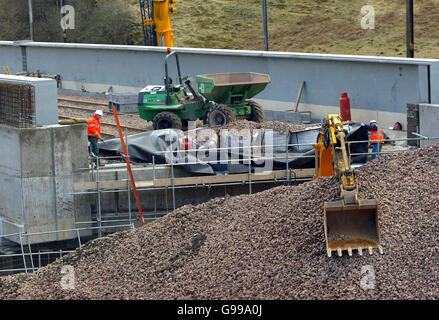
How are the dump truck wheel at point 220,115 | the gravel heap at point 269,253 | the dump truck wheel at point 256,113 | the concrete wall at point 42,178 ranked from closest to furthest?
the gravel heap at point 269,253, the concrete wall at point 42,178, the dump truck wheel at point 220,115, the dump truck wheel at point 256,113

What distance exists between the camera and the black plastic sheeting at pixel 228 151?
1803cm

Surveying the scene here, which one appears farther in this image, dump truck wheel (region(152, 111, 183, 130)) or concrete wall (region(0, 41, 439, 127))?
dump truck wheel (region(152, 111, 183, 130))

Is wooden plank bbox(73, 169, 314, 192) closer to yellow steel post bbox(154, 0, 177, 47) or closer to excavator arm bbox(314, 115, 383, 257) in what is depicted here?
excavator arm bbox(314, 115, 383, 257)

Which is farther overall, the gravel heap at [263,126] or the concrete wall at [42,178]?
the gravel heap at [263,126]

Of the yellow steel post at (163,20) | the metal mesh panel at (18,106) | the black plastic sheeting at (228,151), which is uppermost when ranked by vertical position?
the yellow steel post at (163,20)

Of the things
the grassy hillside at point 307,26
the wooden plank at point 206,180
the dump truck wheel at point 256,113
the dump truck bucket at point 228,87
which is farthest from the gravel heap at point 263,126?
the grassy hillside at point 307,26

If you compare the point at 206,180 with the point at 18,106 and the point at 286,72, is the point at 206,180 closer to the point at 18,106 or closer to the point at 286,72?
the point at 18,106

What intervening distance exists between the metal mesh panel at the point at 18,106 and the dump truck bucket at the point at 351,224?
7716 millimetres

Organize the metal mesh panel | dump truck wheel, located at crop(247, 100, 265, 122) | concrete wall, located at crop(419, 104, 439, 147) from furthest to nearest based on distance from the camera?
1. dump truck wheel, located at crop(247, 100, 265, 122)
2. concrete wall, located at crop(419, 104, 439, 147)
3. the metal mesh panel

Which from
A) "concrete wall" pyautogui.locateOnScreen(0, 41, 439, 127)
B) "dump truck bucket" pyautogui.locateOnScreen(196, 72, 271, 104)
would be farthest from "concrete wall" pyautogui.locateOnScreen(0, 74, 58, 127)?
"concrete wall" pyautogui.locateOnScreen(0, 41, 439, 127)

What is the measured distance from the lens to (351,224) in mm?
12766

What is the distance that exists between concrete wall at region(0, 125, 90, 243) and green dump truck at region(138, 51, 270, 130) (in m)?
5.39

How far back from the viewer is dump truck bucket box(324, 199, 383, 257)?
41.1 ft

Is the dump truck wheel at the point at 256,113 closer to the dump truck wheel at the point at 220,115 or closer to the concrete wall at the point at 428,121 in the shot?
the dump truck wheel at the point at 220,115
